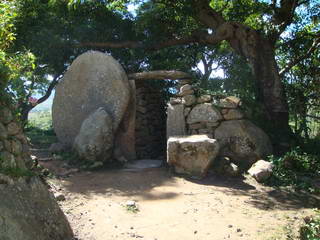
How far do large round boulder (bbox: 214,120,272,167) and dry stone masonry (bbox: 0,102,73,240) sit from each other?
4.15 meters

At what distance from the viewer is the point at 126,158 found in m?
8.02

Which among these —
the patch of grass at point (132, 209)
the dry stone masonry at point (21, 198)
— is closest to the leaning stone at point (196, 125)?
the patch of grass at point (132, 209)

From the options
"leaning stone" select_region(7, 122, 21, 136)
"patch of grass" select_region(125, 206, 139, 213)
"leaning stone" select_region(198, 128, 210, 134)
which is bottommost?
"patch of grass" select_region(125, 206, 139, 213)

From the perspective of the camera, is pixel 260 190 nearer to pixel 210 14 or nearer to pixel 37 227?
pixel 37 227

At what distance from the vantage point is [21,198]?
10.0 feet

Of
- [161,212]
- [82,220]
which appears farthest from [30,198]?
[161,212]

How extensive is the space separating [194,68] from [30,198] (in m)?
9.47

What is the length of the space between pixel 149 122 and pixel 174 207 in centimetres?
473

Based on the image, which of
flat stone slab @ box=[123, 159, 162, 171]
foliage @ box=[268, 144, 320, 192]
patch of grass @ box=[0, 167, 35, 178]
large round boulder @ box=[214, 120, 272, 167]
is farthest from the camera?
flat stone slab @ box=[123, 159, 162, 171]

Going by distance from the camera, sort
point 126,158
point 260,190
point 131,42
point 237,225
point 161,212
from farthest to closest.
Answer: point 131,42 → point 126,158 → point 260,190 → point 161,212 → point 237,225

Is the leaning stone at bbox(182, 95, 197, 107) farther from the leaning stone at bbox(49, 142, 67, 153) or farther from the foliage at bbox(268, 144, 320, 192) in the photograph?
the leaning stone at bbox(49, 142, 67, 153)

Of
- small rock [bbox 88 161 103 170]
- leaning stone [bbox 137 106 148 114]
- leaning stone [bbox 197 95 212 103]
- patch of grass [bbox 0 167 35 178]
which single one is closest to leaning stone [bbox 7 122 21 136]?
patch of grass [bbox 0 167 35 178]

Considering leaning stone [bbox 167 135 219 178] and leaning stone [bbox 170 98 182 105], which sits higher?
leaning stone [bbox 170 98 182 105]

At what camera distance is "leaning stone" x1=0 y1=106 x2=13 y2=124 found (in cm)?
333
